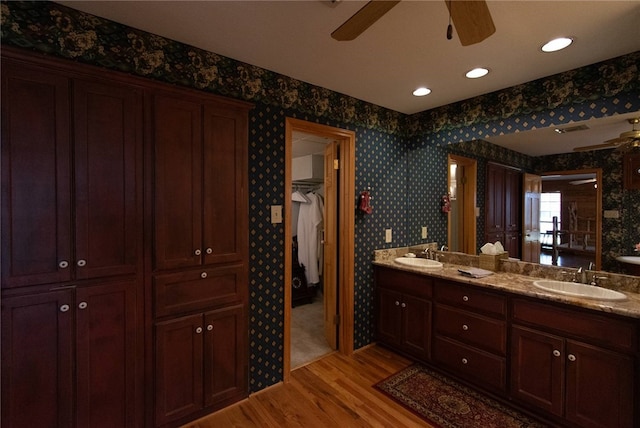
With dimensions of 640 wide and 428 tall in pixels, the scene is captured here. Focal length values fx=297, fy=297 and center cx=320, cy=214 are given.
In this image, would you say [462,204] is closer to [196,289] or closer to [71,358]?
[196,289]

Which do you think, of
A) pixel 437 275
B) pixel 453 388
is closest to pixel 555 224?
pixel 437 275

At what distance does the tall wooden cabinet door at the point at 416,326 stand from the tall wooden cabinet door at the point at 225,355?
1499mm

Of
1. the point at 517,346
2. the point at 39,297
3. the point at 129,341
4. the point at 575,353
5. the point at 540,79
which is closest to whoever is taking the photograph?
the point at 39,297

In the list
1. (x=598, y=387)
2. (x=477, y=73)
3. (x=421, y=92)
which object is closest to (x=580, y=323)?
(x=598, y=387)

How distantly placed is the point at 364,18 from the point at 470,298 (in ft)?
6.88

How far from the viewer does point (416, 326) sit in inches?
106

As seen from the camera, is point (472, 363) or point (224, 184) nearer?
point (224, 184)

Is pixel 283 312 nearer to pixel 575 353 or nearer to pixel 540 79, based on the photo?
pixel 575 353

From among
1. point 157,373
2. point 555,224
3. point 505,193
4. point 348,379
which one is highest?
point 505,193

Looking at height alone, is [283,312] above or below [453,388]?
above

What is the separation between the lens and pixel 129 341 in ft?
5.47

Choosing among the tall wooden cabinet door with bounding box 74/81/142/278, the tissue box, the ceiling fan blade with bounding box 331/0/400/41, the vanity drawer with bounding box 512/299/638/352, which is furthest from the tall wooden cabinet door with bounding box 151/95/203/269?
the tissue box

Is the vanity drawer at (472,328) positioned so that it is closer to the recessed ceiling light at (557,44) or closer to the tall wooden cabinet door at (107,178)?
the recessed ceiling light at (557,44)

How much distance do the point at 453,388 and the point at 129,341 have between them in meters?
2.34
